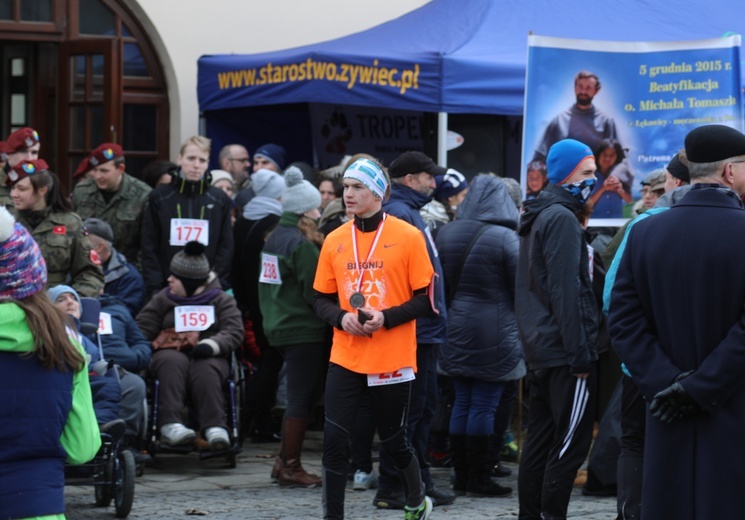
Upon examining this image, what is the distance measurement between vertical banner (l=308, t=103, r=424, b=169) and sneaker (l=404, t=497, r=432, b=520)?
6.53m

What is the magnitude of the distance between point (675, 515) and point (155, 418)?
188 inches

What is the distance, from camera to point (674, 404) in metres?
4.46

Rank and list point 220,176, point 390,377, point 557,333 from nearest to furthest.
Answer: point 557,333 → point 390,377 → point 220,176

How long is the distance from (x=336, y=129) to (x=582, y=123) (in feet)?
14.4

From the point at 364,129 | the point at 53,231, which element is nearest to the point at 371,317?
the point at 53,231

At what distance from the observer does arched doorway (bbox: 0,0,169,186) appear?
12.1 meters

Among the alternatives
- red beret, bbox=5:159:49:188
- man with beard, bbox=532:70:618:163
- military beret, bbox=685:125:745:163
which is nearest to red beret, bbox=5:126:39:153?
red beret, bbox=5:159:49:188

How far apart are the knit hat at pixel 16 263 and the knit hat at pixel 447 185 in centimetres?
472

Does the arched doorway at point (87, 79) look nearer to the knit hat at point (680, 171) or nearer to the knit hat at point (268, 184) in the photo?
the knit hat at point (268, 184)

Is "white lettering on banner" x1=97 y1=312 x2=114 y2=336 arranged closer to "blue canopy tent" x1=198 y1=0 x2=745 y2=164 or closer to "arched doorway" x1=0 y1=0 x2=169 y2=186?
"blue canopy tent" x1=198 y1=0 x2=745 y2=164

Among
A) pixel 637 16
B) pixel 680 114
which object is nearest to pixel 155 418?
pixel 680 114

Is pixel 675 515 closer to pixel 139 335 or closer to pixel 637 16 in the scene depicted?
pixel 139 335

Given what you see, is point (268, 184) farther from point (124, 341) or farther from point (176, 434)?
point (176, 434)

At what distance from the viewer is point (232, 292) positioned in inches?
404
